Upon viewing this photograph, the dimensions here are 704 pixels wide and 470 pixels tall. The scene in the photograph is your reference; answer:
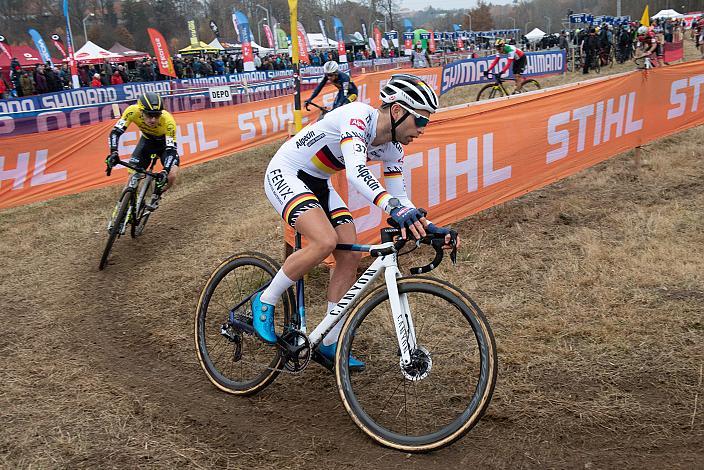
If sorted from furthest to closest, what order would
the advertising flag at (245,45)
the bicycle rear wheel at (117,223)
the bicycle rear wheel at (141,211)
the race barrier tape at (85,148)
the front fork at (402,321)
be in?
the advertising flag at (245,45)
the race barrier tape at (85,148)
the bicycle rear wheel at (141,211)
the bicycle rear wheel at (117,223)
the front fork at (402,321)

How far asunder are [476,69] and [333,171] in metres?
20.3

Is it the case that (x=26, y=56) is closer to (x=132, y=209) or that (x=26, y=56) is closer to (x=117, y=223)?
(x=132, y=209)

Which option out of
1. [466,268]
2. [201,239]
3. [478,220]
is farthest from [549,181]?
[201,239]

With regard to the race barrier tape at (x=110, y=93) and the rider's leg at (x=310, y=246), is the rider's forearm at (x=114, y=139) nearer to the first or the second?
the rider's leg at (x=310, y=246)

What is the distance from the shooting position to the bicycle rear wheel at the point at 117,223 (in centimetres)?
729

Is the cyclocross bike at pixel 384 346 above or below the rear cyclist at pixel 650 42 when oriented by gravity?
below

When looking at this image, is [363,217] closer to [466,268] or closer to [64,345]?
[466,268]

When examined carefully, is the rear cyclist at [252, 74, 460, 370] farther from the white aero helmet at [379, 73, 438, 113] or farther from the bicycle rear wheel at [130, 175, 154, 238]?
the bicycle rear wheel at [130, 175, 154, 238]

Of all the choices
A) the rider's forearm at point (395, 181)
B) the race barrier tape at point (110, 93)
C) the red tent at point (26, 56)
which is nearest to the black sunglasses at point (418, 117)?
the rider's forearm at point (395, 181)

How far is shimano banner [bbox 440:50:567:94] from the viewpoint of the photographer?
2180 centimetres

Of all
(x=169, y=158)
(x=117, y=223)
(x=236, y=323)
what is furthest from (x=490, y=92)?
(x=236, y=323)

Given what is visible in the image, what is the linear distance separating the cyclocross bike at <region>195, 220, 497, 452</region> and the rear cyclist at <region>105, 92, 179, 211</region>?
3811 millimetres

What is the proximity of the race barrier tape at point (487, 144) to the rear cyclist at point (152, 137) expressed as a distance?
10.9 ft

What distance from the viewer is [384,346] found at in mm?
4797
